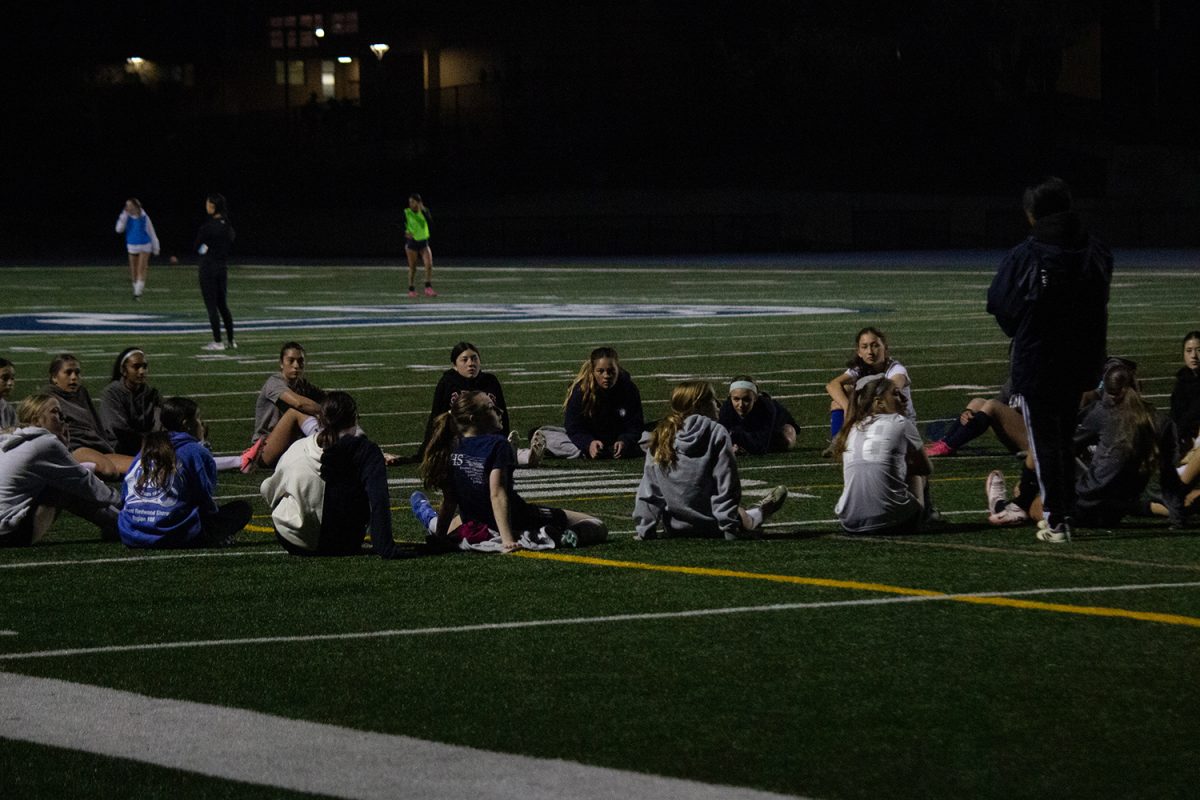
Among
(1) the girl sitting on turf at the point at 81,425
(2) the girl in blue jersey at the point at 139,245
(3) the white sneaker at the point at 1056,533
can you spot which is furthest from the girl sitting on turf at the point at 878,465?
(2) the girl in blue jersey at the point at 139,245

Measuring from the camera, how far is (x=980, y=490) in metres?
14.2

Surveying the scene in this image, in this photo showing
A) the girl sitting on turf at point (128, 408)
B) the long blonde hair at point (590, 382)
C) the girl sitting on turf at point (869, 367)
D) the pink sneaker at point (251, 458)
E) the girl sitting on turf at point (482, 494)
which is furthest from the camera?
the long blonde hair at point (590, 382)

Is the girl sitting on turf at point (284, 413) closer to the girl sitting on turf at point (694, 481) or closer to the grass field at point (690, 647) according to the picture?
the grass field at point (690, 647)

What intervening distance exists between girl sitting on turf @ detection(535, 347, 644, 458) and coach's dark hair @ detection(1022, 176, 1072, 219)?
5675 mm

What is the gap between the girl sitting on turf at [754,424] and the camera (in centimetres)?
1666

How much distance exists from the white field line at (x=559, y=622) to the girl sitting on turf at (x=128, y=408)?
690 cm

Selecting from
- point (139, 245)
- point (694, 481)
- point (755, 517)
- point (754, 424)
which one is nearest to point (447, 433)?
point (694, 481)

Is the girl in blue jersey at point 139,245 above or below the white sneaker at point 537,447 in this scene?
above

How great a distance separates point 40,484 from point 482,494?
8.32ft

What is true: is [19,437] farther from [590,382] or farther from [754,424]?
[754,424]

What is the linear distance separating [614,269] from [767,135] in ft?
61.7

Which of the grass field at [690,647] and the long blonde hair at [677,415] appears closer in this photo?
the grass field at [690,647]

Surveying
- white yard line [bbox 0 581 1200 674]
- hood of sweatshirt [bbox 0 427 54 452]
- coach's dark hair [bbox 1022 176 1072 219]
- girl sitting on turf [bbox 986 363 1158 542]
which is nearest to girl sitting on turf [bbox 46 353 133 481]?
hood of sweatshirt [bbox 0 427 54 452]

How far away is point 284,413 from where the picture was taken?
16281 millimetres
